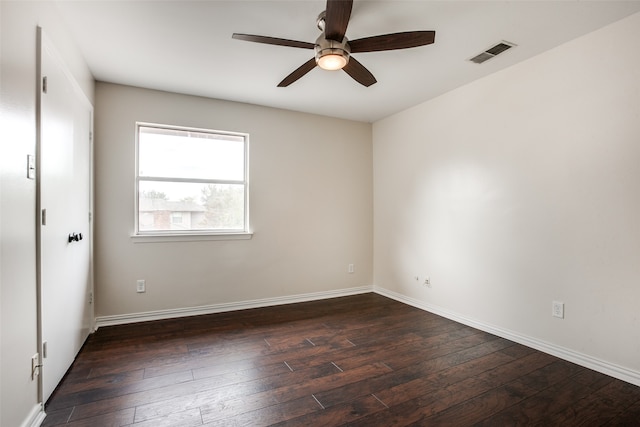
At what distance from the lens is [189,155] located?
3697 millimetres

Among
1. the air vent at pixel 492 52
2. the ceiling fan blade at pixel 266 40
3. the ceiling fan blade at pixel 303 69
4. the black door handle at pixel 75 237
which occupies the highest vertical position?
the air vent at pixel 492 52

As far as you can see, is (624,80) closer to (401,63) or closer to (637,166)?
(637,166)

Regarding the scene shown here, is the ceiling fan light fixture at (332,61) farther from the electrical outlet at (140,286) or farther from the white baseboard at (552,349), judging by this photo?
the electrical outlet at (140,286)

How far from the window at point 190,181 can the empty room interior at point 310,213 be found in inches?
1.0

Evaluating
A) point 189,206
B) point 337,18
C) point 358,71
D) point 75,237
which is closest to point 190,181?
point 189,206

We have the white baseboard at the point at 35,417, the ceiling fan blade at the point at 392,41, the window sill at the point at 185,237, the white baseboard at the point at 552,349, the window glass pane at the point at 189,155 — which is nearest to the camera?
the white baseboard at the point at 35,417

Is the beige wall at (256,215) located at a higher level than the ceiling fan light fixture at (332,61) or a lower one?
lower

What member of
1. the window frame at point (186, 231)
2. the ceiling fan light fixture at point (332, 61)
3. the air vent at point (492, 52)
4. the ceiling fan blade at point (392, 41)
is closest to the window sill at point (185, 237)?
the window frame at point (186, 231)

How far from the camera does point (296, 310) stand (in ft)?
12.6

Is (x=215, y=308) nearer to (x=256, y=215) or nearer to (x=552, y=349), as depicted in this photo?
(x=256, y=215)

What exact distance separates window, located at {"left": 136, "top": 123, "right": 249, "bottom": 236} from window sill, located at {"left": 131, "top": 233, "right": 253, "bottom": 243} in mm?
50

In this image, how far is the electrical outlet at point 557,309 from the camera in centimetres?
257

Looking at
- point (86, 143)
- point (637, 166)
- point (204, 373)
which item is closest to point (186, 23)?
point (86, 143)

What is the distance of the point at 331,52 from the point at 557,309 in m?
2.68
